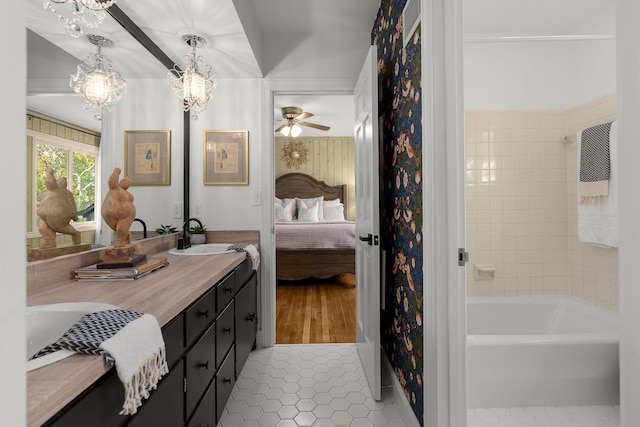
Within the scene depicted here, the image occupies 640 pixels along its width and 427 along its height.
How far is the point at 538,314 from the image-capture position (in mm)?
2723

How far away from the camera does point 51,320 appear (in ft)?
3.01

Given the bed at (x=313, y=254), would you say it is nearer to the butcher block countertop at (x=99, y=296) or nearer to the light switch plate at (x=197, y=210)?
the light switch plate at (x=197, y=210)

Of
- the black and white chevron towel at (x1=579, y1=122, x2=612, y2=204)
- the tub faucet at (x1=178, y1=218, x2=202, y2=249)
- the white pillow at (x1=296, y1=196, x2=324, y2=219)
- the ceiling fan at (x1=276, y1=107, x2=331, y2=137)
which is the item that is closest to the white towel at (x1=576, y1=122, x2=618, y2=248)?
the black and white chevron towel at (x1=579, y1=122, x2=612, y2=204)

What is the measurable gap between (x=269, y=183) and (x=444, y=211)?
1711 millimetres

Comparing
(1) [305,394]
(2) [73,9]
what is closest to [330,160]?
(1) [305,394]

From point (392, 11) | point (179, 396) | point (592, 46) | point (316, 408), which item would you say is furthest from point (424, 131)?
point (592, 46)

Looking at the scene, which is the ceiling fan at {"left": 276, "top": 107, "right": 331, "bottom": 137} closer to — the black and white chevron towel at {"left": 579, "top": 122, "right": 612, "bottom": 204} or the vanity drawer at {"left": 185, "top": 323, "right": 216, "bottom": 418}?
the black and white chevron towel at {"left": 579, "top": 122, "right": 612, "bottom": 204}

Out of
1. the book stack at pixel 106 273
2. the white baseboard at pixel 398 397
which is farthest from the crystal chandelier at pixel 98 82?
the white baseboard at pixel 398 397

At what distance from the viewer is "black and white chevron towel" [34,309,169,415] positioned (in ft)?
2.21

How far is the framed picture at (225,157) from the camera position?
275 centimetres

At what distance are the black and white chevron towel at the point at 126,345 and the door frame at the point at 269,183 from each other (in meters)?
1.92

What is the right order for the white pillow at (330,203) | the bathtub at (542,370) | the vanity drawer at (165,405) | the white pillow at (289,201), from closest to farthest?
1. the vanity drawer at (165,405)
2. the bathtub at (542,370)
3. the white pillow at (289,201)
4. the white pillow at (330,203)

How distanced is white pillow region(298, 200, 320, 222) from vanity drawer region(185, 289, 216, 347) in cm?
492

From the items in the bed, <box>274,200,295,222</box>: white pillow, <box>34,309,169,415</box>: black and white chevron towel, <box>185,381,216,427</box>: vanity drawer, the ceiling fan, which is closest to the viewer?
<box>34,309,169,415</box>: black and white chevron towel
